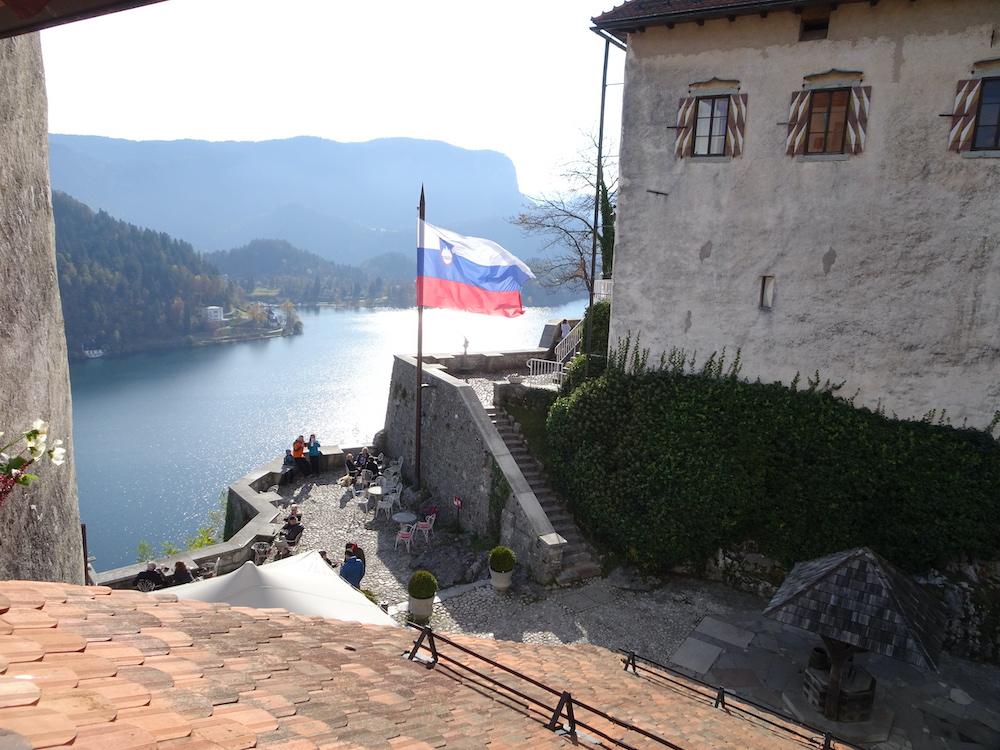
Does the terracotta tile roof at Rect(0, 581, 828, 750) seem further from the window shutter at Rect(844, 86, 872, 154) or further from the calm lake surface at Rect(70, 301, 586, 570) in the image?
the calm lake surface at Rect(70, 301, 586, 570)

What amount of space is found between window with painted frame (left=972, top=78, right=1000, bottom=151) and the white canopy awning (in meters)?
13.8

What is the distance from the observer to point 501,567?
46.8 feet

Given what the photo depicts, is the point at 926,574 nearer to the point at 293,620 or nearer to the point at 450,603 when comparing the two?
the point at 450,603

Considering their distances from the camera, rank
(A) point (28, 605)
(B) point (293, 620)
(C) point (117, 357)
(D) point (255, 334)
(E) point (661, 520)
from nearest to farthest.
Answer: (A) point (28, 605) → (B) point (293, 620) → (E) point (661, 520) → (C) point (117, 357) → (D) point (255, 334)

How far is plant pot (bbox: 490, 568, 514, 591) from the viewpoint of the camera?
1433 cm

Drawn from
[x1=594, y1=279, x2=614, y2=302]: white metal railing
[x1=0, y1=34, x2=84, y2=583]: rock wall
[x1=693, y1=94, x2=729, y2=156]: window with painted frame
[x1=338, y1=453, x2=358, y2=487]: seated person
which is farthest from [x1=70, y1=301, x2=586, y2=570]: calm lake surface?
[x1=693, y1=94, x2=729, y2=156]: window with painted frame

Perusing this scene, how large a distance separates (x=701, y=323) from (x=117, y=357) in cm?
10540

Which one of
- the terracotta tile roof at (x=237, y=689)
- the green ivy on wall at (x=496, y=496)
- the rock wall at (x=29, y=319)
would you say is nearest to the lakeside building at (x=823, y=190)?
the green ivy on wall at (x=496, y=496)

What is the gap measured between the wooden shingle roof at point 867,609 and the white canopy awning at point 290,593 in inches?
248

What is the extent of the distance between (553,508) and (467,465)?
311 cm

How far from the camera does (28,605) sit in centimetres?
406

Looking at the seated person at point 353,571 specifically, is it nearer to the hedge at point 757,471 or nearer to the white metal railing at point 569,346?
the hedge at point 757,471

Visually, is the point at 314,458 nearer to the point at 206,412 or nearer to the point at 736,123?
the point at 736,123

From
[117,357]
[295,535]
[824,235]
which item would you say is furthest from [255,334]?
[824,235]
